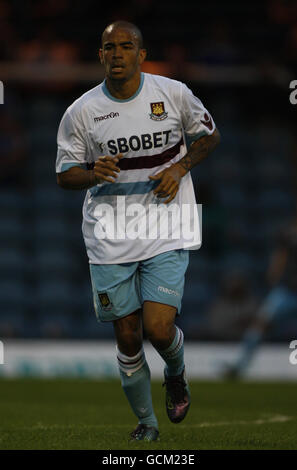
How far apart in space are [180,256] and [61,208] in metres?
9.91

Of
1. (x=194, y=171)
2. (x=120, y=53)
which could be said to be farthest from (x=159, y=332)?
(x=194, y=171)

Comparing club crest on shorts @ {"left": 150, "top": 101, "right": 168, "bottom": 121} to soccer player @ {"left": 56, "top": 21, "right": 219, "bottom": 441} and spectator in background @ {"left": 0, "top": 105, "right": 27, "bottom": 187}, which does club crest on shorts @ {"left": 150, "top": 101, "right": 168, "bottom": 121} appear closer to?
soccer player @ {"left": 56, "top": 21, "right": 219, "bottom": 441}

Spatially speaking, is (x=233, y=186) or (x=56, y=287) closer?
(x=56, y=287)

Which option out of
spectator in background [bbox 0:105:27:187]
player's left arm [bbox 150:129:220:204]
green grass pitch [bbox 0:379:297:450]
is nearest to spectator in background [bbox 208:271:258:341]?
green grass pitch [bbox 0:379:297:450]

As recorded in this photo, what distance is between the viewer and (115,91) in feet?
18.9

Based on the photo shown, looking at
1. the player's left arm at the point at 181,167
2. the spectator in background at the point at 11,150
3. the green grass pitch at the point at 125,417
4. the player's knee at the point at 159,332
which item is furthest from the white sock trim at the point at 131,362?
the spectator in background at the point at 11,150

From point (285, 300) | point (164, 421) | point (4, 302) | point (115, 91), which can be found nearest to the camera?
point (115, 91)

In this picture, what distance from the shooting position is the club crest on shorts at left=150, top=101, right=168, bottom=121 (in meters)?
5.74

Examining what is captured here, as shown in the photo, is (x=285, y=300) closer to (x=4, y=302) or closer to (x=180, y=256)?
(x=4, y=302)

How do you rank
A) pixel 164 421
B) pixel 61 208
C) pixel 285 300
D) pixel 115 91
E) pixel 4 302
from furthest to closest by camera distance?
pixel 61 208 < pixel 4 302 < pixel 285 300 < pixel 164 421 < pixel 115 91

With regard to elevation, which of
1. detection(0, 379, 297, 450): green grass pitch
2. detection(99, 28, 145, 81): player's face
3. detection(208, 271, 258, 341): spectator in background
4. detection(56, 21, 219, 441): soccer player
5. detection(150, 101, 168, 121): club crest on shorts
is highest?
detection(99, 28, 145, 81): player's face

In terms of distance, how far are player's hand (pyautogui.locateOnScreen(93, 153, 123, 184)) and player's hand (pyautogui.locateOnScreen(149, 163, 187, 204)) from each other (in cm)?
23
